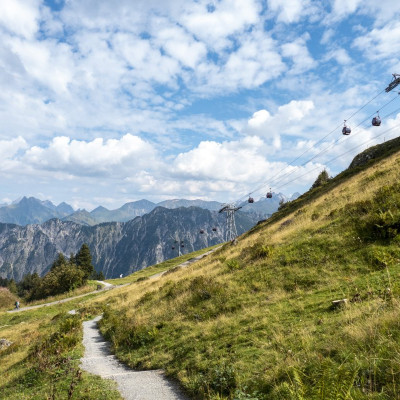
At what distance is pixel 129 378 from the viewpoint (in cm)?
909

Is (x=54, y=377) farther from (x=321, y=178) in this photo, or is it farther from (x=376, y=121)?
(x=321, y=178)

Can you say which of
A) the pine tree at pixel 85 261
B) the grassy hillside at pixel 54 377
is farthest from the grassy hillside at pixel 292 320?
the pine tree at pixel 85 261

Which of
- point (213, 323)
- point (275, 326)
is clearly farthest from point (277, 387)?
point (213, 323)

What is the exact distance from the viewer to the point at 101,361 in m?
11.6

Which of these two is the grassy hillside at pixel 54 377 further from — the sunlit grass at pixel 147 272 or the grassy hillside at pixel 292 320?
the sunlit grass at pixel 147 272

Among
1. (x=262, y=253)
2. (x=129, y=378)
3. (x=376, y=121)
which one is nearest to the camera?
(x=129, y=378)

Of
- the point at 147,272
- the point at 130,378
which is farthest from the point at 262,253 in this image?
the point at 147,272

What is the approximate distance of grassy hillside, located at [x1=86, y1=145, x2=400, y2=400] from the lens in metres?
5.25

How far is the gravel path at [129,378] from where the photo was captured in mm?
7661

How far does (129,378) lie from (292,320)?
19.7 feet

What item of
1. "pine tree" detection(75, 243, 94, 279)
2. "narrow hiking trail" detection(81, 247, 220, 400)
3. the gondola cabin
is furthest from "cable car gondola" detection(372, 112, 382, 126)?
"pine tree" detection(75, 243, 94, 279)

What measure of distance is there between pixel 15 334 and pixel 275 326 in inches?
1071

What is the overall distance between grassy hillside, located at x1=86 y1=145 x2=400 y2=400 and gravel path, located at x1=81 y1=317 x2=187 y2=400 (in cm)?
42

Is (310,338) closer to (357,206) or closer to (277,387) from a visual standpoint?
(277,387)
